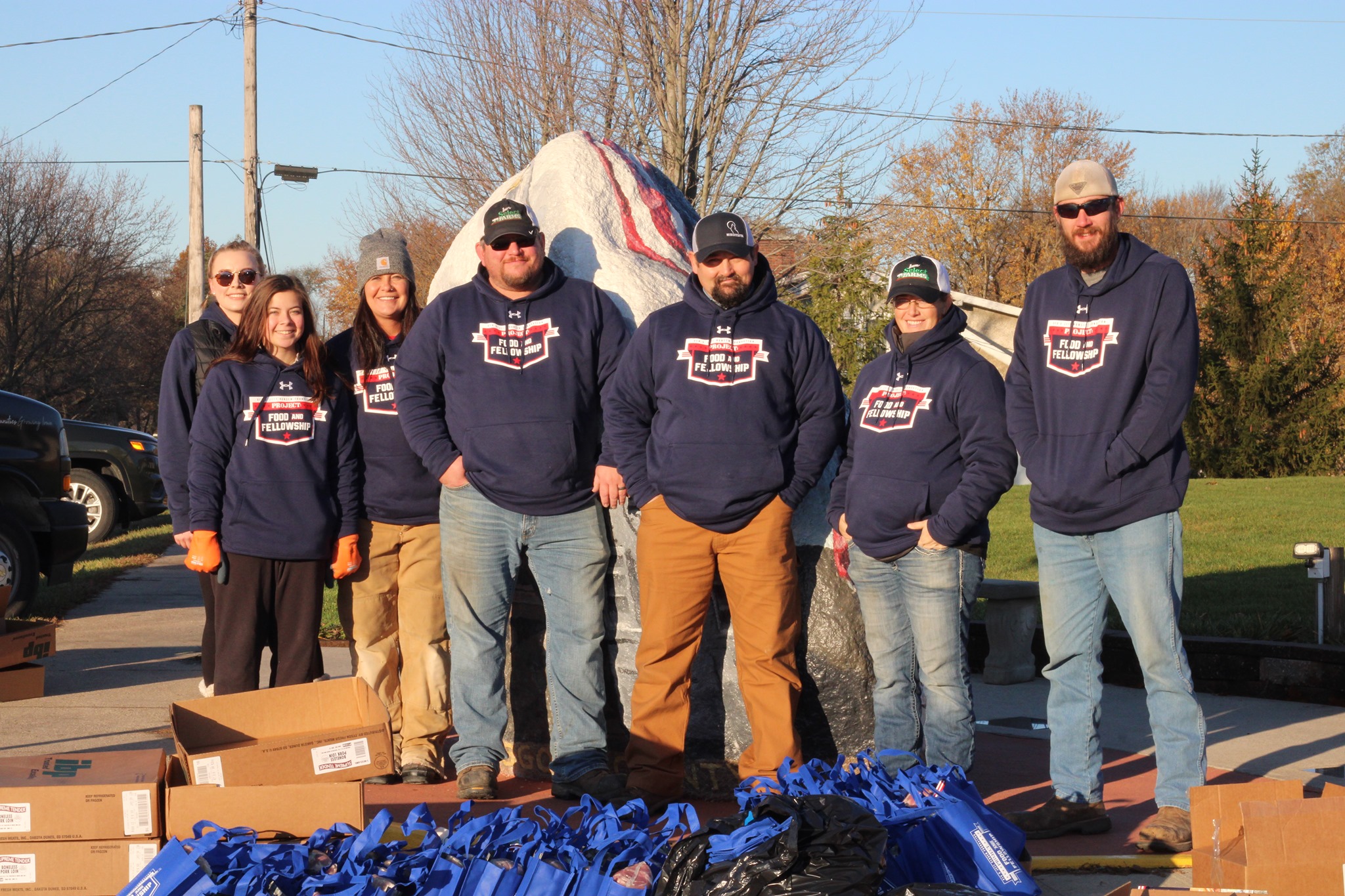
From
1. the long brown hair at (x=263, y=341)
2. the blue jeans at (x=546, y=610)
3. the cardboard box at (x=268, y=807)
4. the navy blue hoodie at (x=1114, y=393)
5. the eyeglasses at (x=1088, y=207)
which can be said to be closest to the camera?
the cardboard box at (x=268, y=807)

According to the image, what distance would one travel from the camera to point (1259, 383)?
21.7m

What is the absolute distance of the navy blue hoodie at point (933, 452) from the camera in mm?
4293

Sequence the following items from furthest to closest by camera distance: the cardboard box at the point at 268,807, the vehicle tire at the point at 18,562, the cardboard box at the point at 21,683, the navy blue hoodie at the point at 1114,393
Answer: the vehicle tire at the point at 18,562 < the cardboard box at the point at 21,683 < the navy blue hoodie at the point at 1114,393 < the cardboard box at the point at 268,807

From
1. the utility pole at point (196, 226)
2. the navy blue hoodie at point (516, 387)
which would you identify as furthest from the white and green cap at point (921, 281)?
the utility pole at point (196, 226)

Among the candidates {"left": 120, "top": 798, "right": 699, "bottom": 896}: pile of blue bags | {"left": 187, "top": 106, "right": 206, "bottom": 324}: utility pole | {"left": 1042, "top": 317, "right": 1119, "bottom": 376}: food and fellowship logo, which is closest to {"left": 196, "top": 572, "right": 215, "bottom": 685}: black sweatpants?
{"left": 120, "top": 798, "right": 699, "bottom": 896}: pile of blue bags

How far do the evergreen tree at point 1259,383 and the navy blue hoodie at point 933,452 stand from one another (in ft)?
62.1

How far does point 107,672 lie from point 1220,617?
7141 millimetres

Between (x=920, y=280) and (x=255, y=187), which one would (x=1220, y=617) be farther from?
(x=255, y=187)

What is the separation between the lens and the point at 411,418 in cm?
482

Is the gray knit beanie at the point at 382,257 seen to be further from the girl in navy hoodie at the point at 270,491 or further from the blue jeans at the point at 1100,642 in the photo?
the blue jeans at the point at 1100,642

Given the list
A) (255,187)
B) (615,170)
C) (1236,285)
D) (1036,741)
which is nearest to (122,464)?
(255,187)

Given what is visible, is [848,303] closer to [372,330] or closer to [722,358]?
[372,330]

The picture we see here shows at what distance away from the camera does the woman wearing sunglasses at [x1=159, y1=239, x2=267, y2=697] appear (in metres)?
4.97

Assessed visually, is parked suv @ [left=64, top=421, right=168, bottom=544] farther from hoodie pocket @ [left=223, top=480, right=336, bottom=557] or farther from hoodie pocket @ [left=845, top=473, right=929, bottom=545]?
hoodie pocket @ [left=845, top=473, right=929, bottom=545]
